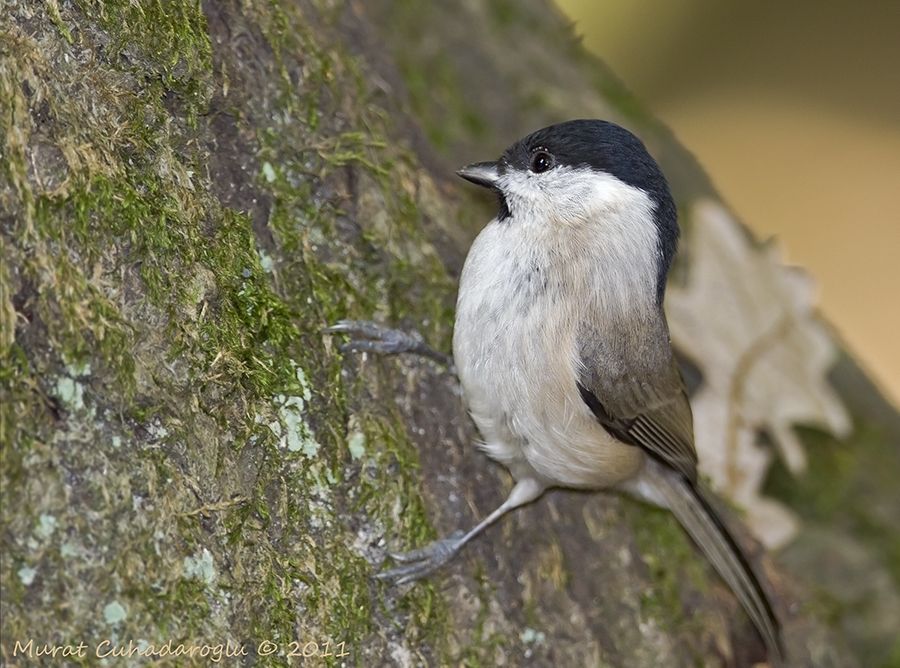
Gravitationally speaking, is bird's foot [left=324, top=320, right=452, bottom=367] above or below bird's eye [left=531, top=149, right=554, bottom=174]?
below

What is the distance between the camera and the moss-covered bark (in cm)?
179

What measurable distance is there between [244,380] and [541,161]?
1094mm

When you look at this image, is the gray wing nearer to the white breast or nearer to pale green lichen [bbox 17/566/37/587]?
the white breast

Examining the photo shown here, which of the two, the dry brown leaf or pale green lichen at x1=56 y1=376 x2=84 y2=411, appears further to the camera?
the dry brown leaf

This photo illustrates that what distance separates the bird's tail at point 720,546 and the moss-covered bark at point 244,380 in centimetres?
17

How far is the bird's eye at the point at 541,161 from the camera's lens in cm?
268

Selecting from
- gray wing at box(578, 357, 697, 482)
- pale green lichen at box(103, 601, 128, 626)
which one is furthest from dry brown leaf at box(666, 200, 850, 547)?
pale green lichen at box(103, 601, 128, 626)

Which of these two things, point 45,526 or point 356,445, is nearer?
point 45,526

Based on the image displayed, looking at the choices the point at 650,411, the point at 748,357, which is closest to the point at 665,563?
the point at 650,411

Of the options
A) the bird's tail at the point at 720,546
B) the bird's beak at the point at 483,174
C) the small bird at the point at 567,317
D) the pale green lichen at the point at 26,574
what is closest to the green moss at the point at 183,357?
the pale green lichen at the point at 26,574

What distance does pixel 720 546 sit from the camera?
3018 millimetres

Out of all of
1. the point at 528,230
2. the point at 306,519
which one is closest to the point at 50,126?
the point at 306,519

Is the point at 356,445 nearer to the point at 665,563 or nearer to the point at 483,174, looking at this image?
the point at 483,174

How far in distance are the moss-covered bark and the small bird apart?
0.13 m
